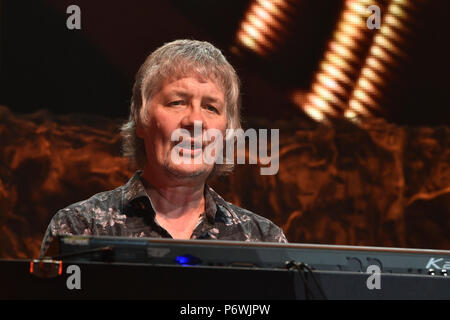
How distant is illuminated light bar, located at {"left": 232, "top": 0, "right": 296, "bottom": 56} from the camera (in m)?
3.32

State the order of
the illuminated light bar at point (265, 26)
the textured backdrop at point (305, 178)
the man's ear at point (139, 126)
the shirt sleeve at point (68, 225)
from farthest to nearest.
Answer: the illuminated light bar at point (265, 26) < the textured backdrop at point (305, 178) < the man's ear at point (139, 126) < the shirt sleeve at point (68, 225)

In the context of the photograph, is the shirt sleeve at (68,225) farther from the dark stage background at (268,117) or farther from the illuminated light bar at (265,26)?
the illuminated light bar at (265,26)

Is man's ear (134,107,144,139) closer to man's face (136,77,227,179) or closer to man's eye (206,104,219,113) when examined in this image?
man's face (136,77,227,179)

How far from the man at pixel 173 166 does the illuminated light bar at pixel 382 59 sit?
1.72 meters

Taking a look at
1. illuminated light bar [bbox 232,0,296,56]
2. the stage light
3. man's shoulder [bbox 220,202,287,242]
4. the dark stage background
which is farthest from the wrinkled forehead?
the stage light

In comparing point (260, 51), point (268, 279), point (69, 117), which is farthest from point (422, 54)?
point (268, 279)

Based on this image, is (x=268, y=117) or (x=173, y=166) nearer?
(x=173, y=166)

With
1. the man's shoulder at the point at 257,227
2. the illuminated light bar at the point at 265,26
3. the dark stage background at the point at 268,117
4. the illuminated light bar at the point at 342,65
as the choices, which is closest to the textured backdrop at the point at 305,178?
the dark stage background at the point at 268,117

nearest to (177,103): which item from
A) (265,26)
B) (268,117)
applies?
(268,117)

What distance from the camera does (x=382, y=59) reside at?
3.39 metres

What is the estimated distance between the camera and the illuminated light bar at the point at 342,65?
334 cm

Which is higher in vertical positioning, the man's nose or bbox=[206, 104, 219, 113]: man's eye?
bbox=[206, 104, 219, 113]: man's eye

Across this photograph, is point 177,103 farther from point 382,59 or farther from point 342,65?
point 382,59

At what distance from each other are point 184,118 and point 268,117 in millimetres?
1713
